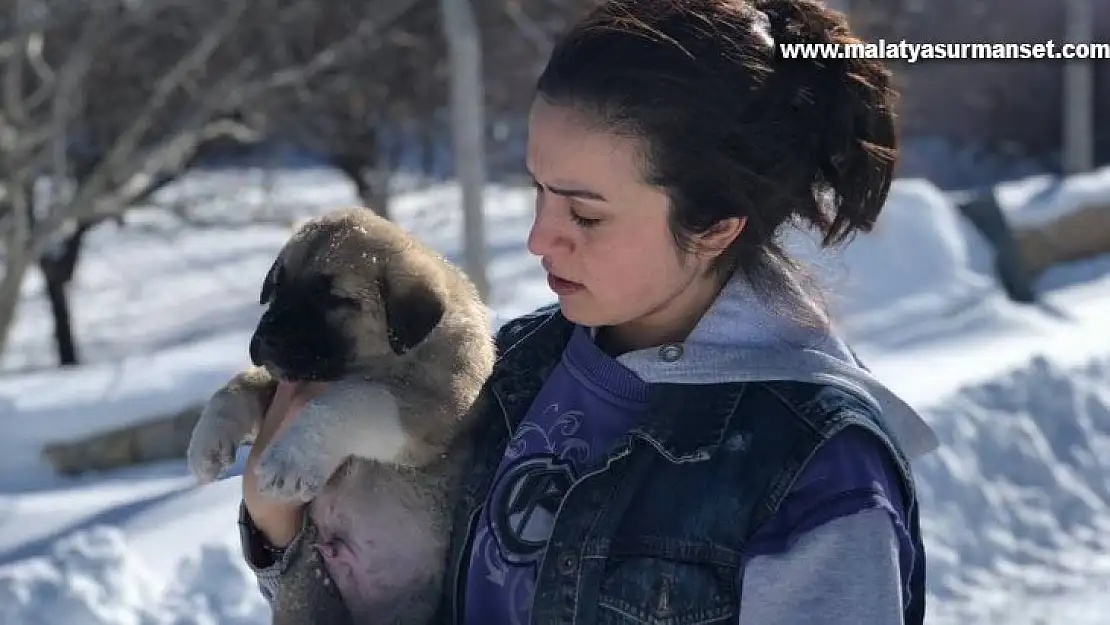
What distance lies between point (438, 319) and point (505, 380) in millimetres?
349

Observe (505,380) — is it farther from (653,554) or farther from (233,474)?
(233,474)

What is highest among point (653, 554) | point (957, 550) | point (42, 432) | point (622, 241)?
point (622, 241)

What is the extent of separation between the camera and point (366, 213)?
2.66 metres

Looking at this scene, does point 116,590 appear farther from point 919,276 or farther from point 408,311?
point 919,276

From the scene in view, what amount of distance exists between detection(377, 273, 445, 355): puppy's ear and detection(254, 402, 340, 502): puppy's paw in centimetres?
30

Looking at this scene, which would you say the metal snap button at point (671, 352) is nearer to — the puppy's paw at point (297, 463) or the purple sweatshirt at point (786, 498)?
the purple sweatshirt at point (786, 498)

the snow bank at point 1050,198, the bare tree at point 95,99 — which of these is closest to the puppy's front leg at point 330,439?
the bare tree at point 95,99

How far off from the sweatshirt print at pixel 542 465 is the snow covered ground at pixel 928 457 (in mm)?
430

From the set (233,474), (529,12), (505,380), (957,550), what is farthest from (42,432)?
(529,12)

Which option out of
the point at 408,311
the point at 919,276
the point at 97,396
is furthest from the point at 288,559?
the point at 919,276

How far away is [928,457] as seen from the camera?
6.36 metres

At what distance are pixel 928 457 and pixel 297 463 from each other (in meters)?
4.79

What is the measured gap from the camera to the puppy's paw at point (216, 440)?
238 cm

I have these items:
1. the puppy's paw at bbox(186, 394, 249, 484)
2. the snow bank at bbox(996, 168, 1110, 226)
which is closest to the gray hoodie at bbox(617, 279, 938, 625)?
the puppy's paw at bbox(186, 394, 249, 484)
